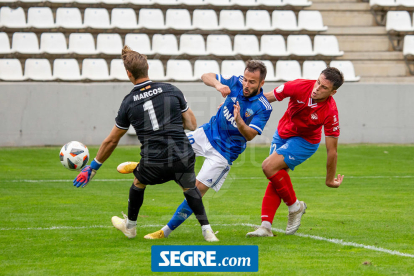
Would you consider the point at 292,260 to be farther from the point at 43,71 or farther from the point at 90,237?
the point at 43,71

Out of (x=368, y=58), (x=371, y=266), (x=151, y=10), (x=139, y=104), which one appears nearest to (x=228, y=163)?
(x=139, y=104)

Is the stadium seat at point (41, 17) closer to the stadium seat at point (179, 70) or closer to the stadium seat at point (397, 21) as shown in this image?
the stadium seat at point (179, 70)

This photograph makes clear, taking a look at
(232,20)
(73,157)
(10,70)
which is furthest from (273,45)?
(73,157)

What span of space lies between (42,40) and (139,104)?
11814 millimetres

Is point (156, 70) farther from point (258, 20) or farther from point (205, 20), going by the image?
point (258, 20)

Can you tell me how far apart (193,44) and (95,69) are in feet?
10.2

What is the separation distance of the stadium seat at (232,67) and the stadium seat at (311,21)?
303 cm

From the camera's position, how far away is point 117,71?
15.6 meters

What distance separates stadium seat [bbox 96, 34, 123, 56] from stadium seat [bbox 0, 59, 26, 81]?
2.40m

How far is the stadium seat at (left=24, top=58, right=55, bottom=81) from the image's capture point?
50.1 feet

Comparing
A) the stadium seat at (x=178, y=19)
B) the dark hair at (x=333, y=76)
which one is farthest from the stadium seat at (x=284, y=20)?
the dark hair at (x=333, y=76)

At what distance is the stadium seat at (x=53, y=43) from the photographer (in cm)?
1589

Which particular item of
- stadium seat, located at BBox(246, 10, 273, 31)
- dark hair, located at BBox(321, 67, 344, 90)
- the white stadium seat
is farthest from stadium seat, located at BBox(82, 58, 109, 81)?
dark hair, located at BBox(321, 67, 344, 90)

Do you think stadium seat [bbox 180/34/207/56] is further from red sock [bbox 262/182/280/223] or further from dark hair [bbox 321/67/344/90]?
dark hair [bbox 321/67/344/90]
